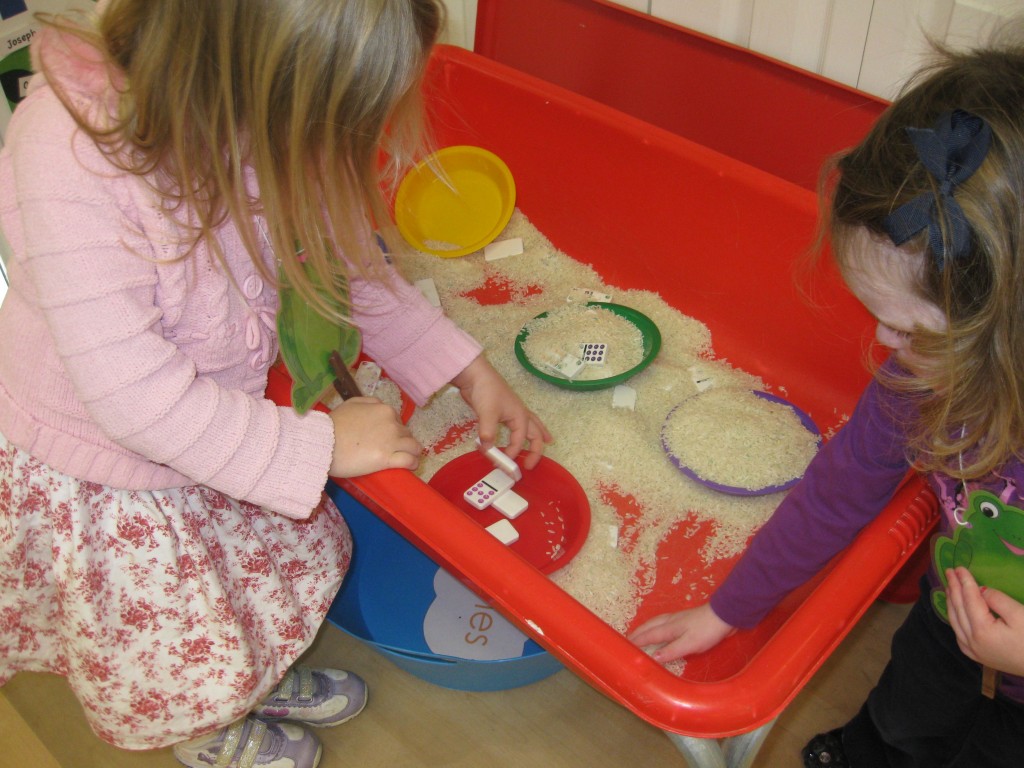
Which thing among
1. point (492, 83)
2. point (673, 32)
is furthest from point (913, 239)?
point (492, 83)

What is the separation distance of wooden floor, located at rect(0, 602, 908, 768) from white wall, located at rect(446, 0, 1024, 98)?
750mm

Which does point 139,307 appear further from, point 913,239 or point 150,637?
point 913,239

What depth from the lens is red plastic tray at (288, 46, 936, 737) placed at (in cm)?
69

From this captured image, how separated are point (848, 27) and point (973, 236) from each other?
27.5 inches

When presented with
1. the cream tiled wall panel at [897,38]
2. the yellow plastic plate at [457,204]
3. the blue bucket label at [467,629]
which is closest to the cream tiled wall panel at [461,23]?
the yellow plastic plate at [457,204]

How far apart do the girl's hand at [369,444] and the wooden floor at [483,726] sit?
468mm

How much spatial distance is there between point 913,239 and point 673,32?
2.69ft

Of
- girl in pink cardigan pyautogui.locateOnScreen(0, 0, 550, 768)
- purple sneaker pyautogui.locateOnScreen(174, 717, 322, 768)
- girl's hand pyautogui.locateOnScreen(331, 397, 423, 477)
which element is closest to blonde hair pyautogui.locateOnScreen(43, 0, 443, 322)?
girl in pink cardigan pyautogui.locateOnScreen(0, 0, 550, 768)

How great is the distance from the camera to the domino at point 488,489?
1.16 meters

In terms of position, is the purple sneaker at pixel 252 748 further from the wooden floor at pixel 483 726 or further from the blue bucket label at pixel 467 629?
the blue bucket label at pixel 467 629

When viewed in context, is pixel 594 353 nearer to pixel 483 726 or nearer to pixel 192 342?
pixel 483 726

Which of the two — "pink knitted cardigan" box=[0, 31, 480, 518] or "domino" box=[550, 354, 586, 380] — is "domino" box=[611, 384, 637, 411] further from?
"pink knitted cardigan" box=[0, 31, 480, 518]

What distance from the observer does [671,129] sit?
4.58ft

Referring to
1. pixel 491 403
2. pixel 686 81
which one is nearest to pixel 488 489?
pixel 491 403
